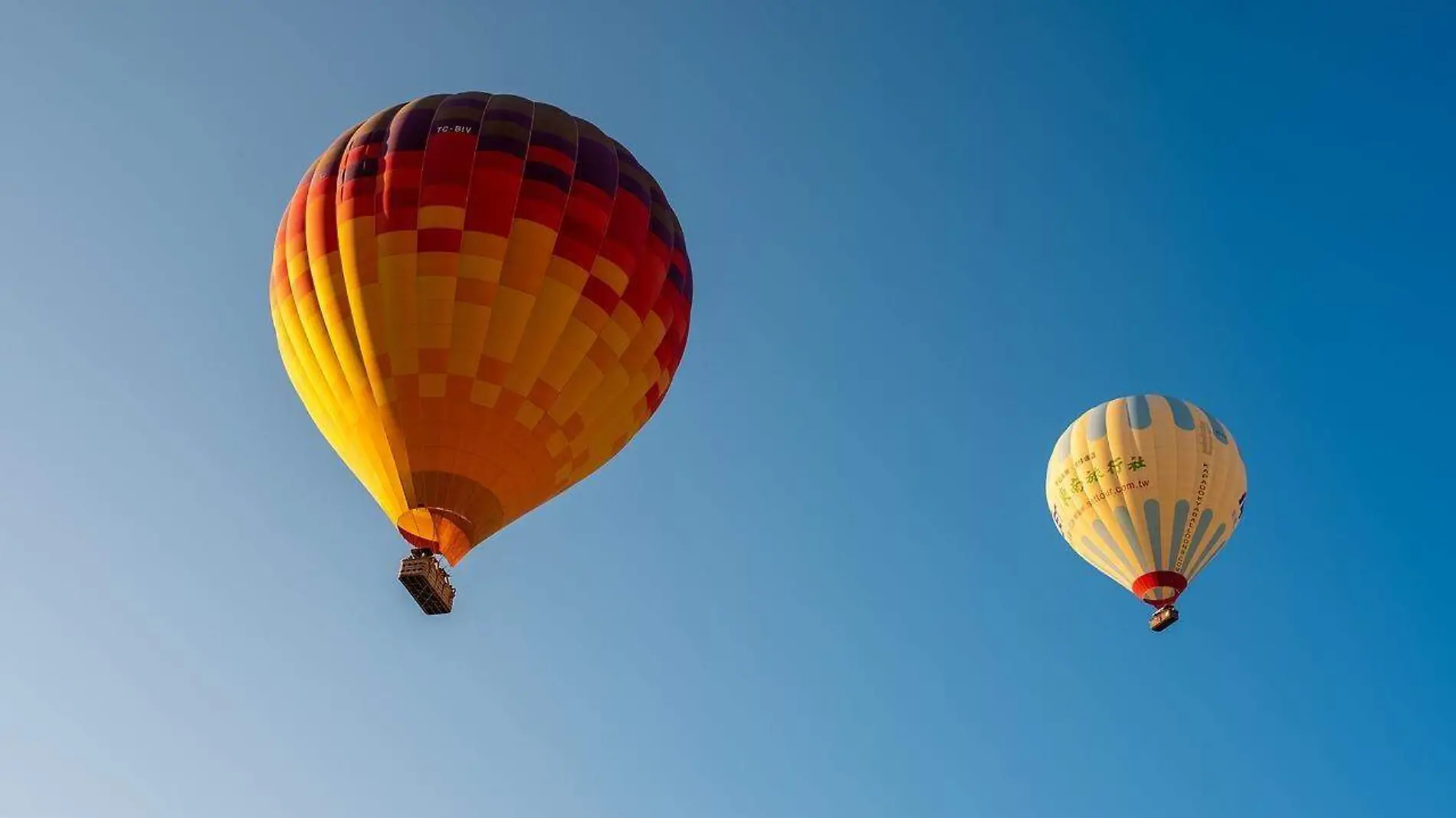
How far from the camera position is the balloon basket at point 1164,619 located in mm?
23281

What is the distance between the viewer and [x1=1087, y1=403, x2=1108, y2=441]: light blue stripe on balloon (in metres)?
25.0

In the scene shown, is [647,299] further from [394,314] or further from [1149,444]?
[1149,444]

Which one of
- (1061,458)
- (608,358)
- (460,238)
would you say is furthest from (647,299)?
(1061,458)

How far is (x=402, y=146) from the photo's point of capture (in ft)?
56.9

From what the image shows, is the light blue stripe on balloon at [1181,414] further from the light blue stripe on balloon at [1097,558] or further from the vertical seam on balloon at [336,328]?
the vertical seam on balloon at [336,328]

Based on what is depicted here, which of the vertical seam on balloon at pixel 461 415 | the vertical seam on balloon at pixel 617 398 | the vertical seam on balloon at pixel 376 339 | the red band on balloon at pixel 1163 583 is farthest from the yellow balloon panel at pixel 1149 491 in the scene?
the vertical seam on balloon at pixel 376 339

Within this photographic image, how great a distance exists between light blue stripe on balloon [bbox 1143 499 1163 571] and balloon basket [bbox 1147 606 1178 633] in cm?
69

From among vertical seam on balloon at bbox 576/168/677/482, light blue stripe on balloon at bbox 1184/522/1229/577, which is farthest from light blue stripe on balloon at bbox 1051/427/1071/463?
vertical seam on balloon at bbox 576/168/677/482

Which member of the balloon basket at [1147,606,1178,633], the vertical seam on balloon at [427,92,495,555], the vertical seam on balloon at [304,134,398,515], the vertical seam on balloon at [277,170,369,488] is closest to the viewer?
the vertical seam on balloon at [427,92,495,555]

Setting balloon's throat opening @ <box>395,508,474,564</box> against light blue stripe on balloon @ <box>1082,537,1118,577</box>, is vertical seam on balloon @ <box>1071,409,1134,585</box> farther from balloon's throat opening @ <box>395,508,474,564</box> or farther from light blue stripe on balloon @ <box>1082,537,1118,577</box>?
balloon's throat opening @ <box>395,508,474,564</box>

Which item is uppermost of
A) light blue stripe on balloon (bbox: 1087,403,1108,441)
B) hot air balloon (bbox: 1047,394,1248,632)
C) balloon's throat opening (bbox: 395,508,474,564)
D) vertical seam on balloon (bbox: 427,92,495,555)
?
light blue stripe on balloon (bbox: 1087,403,1108,441)

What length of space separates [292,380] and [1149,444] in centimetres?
1445

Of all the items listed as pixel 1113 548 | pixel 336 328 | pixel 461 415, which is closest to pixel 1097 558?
pixel 1113 548

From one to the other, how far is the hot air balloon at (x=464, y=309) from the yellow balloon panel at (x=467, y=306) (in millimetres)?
21
